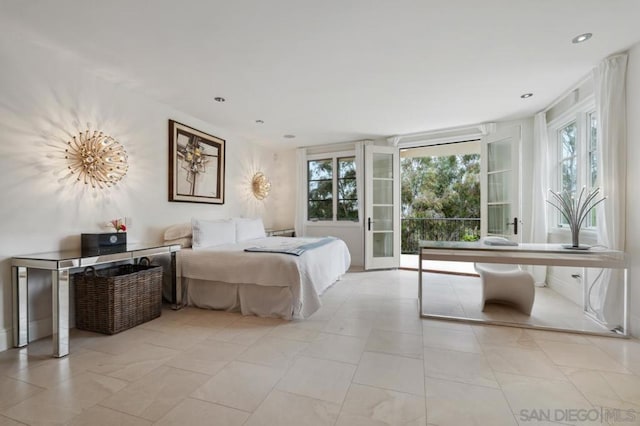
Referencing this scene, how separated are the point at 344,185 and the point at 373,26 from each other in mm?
3644

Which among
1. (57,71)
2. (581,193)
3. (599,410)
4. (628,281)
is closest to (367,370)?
(599,410)

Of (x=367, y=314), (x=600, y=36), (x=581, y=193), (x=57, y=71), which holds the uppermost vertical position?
(x=600, y=36)

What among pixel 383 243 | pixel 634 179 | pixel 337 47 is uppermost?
pixel 337 47

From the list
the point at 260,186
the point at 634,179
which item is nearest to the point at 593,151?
the point at 634,179

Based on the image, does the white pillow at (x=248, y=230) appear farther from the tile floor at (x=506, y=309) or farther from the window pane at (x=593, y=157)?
the window pane at (x=593, y=157)

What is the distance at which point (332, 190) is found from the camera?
223 inches

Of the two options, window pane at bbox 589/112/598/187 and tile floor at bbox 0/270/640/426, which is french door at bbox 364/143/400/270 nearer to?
tile floor at bbox 0/270/640/426

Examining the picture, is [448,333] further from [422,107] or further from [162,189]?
[162,189]

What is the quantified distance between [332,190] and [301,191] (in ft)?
2.07

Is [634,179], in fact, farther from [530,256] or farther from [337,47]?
[337,47]

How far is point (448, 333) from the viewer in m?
2.43

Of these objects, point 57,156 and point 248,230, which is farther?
point 248,230

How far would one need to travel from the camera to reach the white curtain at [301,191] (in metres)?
5.66

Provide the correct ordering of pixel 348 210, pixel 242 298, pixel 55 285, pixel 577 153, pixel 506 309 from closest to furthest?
1. pixel 55 285
2. pixel 242 298
3. pixel 506 309
4. pixel 577 153
5. pixel 348 210
